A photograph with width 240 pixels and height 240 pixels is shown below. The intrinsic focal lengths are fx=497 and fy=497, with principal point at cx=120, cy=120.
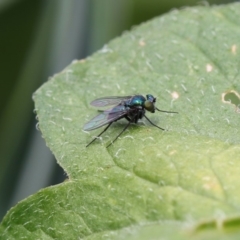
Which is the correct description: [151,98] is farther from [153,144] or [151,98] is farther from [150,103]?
[153,144]

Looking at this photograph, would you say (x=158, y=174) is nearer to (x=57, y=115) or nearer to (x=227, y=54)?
(x=57, y=115)

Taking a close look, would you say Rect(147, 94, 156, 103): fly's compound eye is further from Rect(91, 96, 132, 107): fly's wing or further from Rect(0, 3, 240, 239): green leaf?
Rect(91, 96, 132, 107): fly's wing

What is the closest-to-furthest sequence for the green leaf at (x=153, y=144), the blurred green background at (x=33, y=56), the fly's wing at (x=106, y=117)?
the green leaf at (x=153, y=144) < the fly's wing at (x=106, y=117) < the blurred green background at (x=33, y=56)

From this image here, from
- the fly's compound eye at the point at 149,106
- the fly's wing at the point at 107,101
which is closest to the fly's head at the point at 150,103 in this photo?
the fly's compound eye at the point at 149,106

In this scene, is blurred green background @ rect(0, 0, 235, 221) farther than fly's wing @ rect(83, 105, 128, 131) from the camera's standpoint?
Yes

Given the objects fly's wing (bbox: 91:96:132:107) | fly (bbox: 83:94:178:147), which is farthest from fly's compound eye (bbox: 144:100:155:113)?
fly's wing (bbox: 91:96:132:107)

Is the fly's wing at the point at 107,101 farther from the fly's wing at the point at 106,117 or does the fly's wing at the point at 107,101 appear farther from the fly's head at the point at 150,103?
the fly's head at the point at 150,103

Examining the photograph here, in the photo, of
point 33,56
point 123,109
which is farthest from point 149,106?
point 33,56
